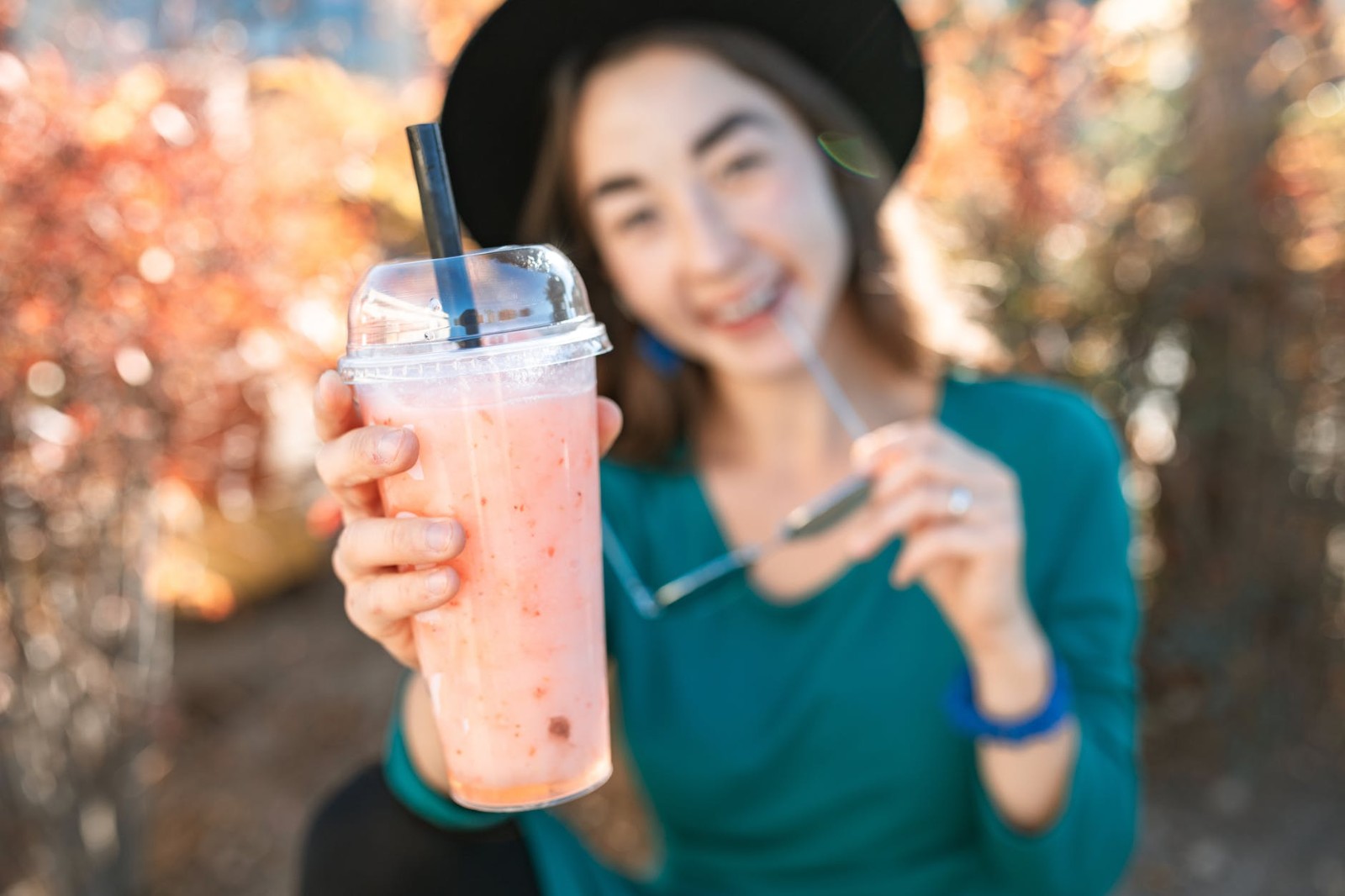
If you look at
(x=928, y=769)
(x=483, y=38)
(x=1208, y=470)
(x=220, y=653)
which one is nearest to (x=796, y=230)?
(x=483, y=38)

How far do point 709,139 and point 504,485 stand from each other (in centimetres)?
92

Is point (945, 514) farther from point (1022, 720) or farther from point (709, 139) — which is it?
point (709, 139)

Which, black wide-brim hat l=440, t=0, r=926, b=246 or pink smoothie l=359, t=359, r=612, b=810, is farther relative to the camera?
black wide-brim hat l=440, t=0, r=926, b=246

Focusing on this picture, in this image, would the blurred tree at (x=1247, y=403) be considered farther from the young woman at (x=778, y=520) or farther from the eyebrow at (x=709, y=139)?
the eyebrow at (x=709, y=139)

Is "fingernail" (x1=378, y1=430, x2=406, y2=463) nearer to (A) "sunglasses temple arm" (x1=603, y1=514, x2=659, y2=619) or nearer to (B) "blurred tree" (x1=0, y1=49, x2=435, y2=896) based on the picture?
(A) "sunglasses temple arm" (x1=603, y1=514, x2=659, y2=619)

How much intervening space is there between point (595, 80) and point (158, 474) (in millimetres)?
1364

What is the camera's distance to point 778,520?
2.32m


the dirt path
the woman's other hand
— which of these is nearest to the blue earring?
the woman's other hand

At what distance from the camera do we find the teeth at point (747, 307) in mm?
1937

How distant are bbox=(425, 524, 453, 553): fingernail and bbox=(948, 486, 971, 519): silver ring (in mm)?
722

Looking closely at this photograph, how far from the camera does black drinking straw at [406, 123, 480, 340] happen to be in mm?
1093

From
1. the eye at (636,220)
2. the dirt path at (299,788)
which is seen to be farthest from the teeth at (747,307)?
the dirt path at (299,788)

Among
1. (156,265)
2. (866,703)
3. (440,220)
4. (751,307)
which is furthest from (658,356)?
(440,220)

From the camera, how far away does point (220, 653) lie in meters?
4.26
